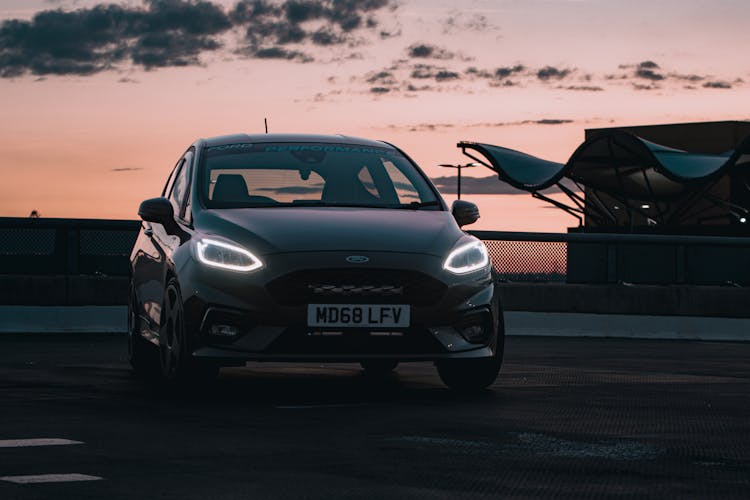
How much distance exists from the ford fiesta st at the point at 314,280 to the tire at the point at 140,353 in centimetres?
73

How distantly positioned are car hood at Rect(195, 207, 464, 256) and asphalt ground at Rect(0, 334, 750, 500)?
952mm

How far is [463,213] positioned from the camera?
10.8 meters

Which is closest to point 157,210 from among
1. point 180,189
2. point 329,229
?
point 180,189

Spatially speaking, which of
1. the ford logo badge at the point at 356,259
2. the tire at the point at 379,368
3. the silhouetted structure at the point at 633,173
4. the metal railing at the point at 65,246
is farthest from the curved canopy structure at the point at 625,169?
the ford logo badge at the point at 356,259

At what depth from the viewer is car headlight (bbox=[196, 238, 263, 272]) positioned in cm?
963

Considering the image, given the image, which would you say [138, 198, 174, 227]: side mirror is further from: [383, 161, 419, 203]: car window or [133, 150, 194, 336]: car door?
[383, 161, 419, 203]: car window

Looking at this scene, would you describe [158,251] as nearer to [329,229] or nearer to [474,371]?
[329,229]

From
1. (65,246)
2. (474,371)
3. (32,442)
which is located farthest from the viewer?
(65,246)

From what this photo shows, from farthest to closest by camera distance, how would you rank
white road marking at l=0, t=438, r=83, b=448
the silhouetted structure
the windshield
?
1. the silhouetted structure
2. the windshield
3. white road marking at l=0, t=438, r=83, b=448

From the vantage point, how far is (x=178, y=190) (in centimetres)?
1141

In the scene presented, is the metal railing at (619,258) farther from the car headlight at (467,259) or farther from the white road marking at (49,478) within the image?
the white road marking at (49,478)

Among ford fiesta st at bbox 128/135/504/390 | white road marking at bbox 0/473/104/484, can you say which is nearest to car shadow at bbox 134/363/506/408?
ford fiesta st at bbox 128/135/504/390

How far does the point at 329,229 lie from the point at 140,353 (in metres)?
2.59

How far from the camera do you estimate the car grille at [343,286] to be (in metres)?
9.55
